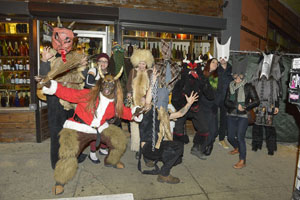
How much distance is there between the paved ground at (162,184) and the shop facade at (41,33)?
2.96ft

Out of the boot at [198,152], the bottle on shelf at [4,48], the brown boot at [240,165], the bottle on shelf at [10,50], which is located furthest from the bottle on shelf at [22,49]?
the brown boot at [240,165]

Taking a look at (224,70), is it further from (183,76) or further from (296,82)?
(296,82)

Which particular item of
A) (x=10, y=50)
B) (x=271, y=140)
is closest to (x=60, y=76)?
(x=10, y=50)

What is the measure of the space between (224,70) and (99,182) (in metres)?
3.69

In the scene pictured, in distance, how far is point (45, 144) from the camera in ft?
18.2

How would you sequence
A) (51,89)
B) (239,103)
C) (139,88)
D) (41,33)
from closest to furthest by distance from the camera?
(51,89) < (139,88) < (239,103) < (41,33)

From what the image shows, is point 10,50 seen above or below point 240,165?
above

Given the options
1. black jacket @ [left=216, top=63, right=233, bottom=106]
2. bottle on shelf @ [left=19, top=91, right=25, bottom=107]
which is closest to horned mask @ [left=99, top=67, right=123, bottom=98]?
black jacket @ [left=216, top=63, right=233, bottom=106]

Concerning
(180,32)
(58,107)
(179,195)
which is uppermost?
(180,32)

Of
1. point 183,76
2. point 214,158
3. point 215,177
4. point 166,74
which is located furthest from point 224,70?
point 215,177

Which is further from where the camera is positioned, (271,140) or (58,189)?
(271,140)

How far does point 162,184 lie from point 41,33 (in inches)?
187

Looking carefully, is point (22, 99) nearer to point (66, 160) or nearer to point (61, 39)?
point (61, 39)

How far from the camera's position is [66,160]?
3230 mm
